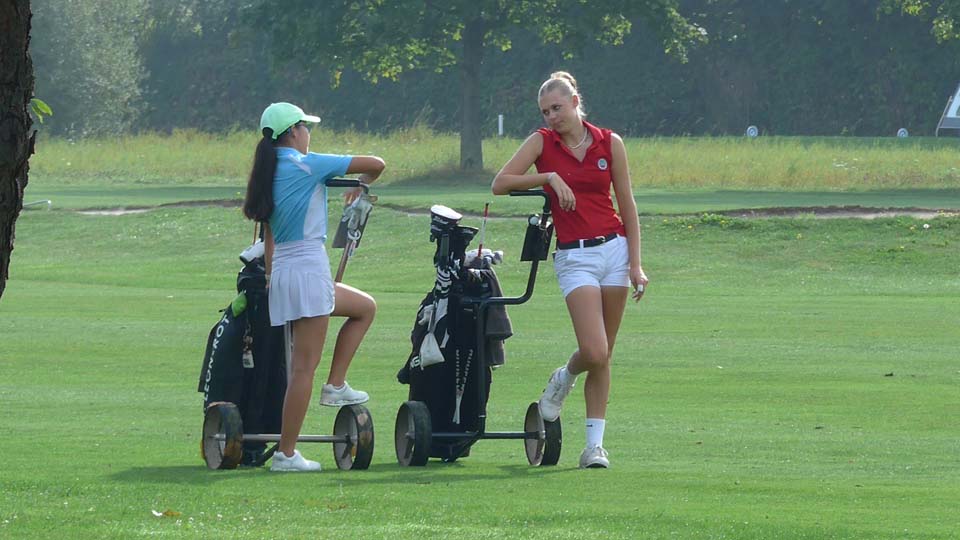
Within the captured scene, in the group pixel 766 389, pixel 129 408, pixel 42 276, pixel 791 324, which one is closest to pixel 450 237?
pixel 129 408

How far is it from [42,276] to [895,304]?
13371 mm

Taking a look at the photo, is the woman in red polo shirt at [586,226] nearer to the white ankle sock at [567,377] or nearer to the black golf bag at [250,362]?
the white ankle sock at [567,377]

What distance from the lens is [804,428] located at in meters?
11.4

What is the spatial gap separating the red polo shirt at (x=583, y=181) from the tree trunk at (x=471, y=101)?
131 feet

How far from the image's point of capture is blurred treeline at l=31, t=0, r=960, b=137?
75375 millimetres

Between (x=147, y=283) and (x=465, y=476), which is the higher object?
(x=465, y=476)

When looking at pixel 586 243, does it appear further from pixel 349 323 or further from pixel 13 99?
pixel 13 99

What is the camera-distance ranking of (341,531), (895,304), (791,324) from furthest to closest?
(895,304)
(791,324)
(341,531)

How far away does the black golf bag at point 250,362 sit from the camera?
930 centimetres

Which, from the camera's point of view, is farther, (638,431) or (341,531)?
(638,431)

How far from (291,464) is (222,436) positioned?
362mm

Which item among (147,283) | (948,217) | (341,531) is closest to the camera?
(341,531)

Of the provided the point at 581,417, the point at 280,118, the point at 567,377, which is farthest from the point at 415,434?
the point at 581,417

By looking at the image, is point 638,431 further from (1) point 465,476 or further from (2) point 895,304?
(2) point 895,304
